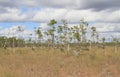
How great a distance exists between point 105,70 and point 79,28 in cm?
2725

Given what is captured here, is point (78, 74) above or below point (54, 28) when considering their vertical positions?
below

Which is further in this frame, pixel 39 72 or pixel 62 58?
pixel 62 58

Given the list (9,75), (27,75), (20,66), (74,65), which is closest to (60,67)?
(74,65)

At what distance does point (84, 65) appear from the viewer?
23297mm

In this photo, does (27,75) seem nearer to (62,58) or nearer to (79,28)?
(62,58)

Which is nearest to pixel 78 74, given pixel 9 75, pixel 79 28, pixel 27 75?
pixel 27 75

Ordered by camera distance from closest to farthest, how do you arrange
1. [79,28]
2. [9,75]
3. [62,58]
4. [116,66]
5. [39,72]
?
[9,75]
[39,72]
[116,66]
[62,58]
[79,28]

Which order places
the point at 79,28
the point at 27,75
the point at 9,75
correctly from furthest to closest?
the point at 79,28 < the point at 27,75 < the point at 9,75

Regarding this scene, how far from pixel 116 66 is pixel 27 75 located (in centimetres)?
831

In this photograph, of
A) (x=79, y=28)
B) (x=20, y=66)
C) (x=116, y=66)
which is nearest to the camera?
(x=20, y=66)

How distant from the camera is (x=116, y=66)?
2366 centimetres

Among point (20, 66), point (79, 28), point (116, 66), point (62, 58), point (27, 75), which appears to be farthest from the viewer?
point (79, 28)

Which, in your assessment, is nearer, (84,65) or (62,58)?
(84,65)

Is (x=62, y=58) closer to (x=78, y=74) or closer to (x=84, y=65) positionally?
(x=84, y=65)
